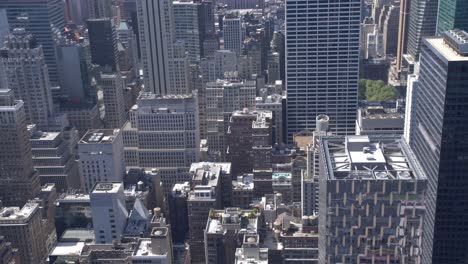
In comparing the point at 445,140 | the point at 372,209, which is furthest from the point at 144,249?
the point at 445,140

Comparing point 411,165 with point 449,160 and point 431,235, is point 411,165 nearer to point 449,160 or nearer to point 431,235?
point 449,160

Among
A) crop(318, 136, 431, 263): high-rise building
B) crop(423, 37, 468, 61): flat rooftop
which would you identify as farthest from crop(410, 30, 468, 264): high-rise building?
crop(318, 136, 431, 263): high-rise building

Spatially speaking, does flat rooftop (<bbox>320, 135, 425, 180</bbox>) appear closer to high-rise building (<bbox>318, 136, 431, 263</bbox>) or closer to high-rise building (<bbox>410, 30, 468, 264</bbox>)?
high-rise building (<bbox>318, 136, 431, 263</bbox>)

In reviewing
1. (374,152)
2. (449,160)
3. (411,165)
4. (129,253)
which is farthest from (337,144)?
(129,253)

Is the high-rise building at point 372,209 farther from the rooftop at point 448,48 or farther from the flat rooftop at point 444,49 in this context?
the rooftop at point 448,48

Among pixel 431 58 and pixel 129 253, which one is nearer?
pixel 431 58

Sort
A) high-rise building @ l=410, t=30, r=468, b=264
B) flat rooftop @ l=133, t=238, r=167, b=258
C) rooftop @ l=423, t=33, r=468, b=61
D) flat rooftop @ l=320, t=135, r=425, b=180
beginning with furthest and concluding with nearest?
flat rooftop @ l=133, t=238, r=167, b=258
high-rise building @ l=410, t=30, r=468, b=264
rooftop @ l=423, t=33, r=468, b=61
flat rooftop @ l=320, t=135, r=425, b=180

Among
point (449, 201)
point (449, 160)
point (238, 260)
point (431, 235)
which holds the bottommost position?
point (238, 260)
